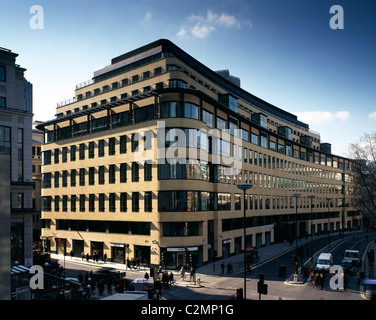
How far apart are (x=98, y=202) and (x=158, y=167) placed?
46.7 feet

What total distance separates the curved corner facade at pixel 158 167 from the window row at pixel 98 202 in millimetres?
159

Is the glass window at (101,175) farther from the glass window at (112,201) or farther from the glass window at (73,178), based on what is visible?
the glass window at (73,178)

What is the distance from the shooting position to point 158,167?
41625 mm

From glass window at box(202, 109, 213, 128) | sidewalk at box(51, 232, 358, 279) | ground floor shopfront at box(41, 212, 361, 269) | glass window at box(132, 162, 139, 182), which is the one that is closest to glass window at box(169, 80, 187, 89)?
glass window at box(202, 109, 213, 128)

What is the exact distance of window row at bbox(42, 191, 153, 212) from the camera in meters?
44.0

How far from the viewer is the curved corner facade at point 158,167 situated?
41.0 m

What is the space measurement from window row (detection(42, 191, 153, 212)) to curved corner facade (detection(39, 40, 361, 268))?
0.52 ft

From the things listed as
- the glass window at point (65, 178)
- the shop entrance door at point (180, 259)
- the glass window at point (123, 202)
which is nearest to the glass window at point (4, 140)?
the glass window at point (123, 202)

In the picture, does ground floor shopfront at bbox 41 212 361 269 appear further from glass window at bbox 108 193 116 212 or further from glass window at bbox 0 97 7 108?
glass window at bbox 0 97 7 108

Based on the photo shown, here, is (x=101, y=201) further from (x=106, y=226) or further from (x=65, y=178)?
(x=65, y=178)

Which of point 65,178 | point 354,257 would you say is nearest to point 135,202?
point 65,178

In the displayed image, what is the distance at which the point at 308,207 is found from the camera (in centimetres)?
8775

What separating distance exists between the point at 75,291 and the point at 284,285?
19189mm

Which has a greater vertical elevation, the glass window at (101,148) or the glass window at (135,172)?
the glass window at (101,148)
